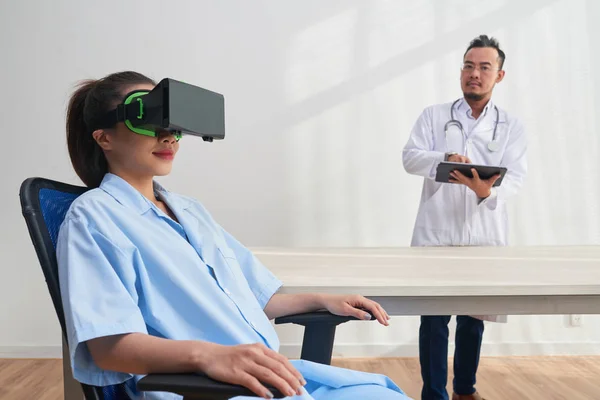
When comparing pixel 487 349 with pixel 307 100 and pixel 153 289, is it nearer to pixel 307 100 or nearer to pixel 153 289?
pixel 307 100

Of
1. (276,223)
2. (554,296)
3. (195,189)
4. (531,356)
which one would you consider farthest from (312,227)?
(554,296)

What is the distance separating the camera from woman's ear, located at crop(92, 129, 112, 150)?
1383 mm

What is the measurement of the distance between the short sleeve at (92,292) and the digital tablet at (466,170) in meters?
1.67

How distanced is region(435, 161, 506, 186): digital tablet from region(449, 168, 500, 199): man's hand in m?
0.01

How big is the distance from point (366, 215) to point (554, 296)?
2353 millimetres

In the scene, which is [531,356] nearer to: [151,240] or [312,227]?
[312,227]

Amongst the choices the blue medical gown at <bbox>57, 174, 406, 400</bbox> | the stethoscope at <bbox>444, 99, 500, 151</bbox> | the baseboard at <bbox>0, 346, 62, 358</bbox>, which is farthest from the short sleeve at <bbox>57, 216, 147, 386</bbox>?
the baseboard at <bbox>0, 346, 62, 358</bbox>

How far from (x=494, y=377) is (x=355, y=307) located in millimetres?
2332

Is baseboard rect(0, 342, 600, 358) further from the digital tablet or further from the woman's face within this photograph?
the woman's face

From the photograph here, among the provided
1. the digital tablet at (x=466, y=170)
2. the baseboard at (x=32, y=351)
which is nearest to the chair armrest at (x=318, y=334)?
the digital tablet at (x=466, y=170)

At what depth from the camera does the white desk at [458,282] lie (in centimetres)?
167

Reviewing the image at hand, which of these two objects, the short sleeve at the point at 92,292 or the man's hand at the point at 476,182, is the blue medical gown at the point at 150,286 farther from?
the man's hand at the point at 476,182

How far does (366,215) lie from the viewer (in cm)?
403

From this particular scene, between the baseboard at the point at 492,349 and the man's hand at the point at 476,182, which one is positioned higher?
the man's hand at the point at 476,182
